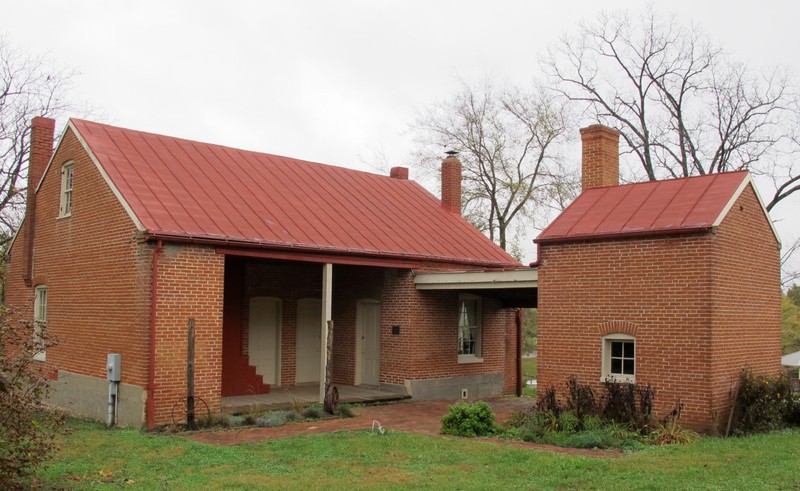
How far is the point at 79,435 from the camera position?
12.4 m

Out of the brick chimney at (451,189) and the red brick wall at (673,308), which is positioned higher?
the brick chimney at (451,189)

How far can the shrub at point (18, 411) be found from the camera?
751cm

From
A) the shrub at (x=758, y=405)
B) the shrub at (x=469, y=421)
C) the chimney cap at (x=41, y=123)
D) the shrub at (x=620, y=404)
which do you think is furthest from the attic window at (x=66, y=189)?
the shrub at (x=758, y=405)

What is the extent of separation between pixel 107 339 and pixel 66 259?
2880mm

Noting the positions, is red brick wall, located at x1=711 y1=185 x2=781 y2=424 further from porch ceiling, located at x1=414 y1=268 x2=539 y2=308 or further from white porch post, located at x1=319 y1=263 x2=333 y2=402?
white porch post, located at x1=319 y1=263 x2=333 y2=402

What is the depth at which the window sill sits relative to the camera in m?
12.8

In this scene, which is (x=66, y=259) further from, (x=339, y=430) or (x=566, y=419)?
(x=566, y=419)

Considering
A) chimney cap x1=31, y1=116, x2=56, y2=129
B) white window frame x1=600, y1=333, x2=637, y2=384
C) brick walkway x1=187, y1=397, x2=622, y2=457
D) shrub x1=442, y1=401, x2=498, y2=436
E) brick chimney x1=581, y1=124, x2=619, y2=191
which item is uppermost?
chimney cap x1=31, y1=116, x2=56, y2=129

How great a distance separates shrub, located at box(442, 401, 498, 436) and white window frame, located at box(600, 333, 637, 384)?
2317 mm

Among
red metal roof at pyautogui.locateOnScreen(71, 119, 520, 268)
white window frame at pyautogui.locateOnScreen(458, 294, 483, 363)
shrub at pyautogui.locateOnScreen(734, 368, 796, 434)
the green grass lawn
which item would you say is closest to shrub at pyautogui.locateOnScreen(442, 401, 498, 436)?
the green grass lawn

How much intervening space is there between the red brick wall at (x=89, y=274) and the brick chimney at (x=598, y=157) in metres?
9.03

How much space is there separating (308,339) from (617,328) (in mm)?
8639

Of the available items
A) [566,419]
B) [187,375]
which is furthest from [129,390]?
[566,419]

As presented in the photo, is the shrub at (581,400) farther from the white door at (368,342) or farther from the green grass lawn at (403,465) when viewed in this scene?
the white door at (368,342)
